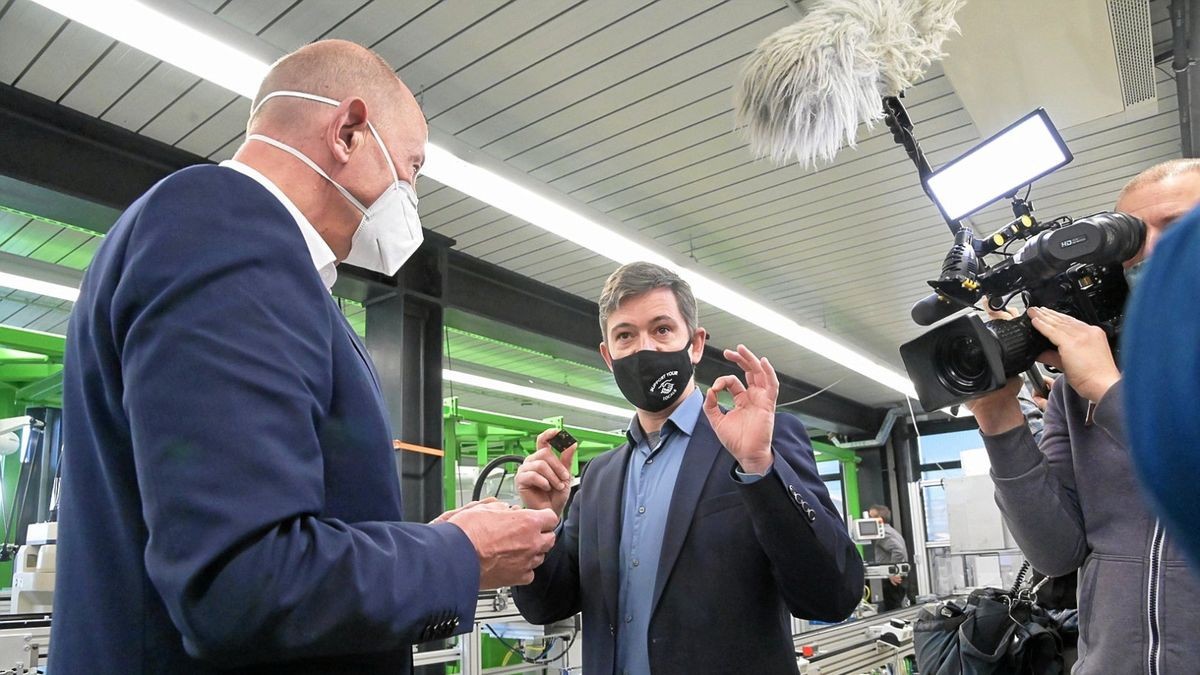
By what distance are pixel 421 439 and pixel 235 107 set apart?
2506mm

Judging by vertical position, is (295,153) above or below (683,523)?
above

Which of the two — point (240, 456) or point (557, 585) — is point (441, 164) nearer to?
point (557, 585)

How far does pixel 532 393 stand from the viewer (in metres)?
10.3

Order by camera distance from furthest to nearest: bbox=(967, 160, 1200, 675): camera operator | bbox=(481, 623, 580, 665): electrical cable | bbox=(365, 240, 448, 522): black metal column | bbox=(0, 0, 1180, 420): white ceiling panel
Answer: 1. bbox=(365, 240, 448, 522): black metal column
2. bbox=(481, 623, 580, 665): electrical cable
3. bbox=(0, 0, 1180, 420): white ceiling panel
4. bbox=(967, 160, 1200, 675): camera operator

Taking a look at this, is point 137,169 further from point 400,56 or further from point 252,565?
point 252,565

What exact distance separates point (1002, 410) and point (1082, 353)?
0.20 meters

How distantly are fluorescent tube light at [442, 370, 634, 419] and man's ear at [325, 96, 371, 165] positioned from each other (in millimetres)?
7720

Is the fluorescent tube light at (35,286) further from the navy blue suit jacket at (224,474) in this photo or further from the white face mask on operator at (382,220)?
the navy blue suit jacket at (224,474)

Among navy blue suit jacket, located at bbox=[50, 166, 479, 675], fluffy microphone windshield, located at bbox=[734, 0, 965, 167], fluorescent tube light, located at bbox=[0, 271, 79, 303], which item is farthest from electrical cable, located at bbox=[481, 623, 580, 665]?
fluorescent tube light, located at bbox=[0, 271, 79, 303]

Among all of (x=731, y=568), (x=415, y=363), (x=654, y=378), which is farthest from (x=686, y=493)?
(x=415, y=363)

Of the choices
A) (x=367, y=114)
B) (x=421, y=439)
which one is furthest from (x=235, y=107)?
(x=367, y=114)

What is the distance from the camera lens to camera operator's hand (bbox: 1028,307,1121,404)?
130 centimetres

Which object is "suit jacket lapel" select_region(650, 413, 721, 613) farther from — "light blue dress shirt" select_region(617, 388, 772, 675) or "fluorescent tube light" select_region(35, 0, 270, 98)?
"fluorescent tube light" select_region(35, 0, 270, 98)

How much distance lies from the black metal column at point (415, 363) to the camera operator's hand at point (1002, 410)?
177 inches
